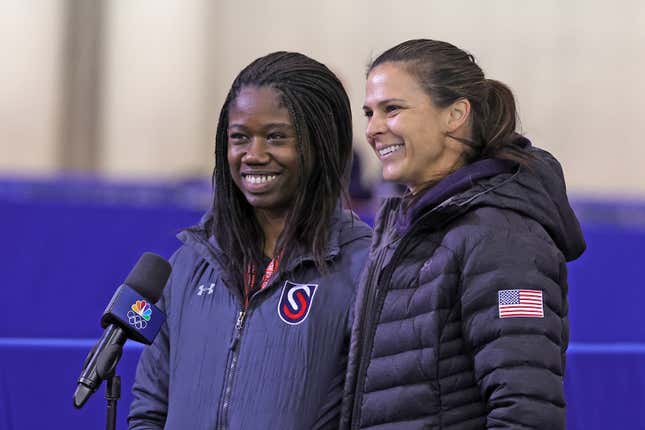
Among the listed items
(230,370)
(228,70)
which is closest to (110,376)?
(230,370)

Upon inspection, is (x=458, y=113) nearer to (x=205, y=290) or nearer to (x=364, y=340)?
(x=364, y=340)

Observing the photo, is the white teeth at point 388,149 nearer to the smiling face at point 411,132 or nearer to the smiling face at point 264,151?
the smiling face at point 411,132

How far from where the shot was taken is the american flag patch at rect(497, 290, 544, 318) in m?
1.80

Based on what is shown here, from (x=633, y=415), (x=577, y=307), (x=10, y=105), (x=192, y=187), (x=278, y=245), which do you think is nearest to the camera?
(x=278, y=245)

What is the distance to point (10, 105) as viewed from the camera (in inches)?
440

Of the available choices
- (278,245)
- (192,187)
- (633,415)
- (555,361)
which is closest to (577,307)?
(633,415)

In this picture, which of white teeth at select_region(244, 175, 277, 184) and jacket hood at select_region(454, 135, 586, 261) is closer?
jacket hood at select_region(454, 135, 586, 261)

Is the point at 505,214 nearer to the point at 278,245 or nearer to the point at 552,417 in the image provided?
the point at 552,417

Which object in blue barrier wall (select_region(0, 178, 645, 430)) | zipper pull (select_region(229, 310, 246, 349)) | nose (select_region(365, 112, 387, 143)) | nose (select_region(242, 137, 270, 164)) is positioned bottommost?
blue barrier wall (select_region(0, 178, 645, 430))

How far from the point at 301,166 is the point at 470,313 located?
24.5 inches

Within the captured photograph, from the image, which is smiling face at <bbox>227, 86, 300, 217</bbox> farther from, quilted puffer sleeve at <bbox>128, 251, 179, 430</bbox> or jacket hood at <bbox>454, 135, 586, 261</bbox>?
jacket hood at <bbox>454, 135, 586, 261</bbox>

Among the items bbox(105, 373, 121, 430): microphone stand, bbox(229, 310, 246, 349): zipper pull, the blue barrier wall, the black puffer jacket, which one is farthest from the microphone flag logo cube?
the blue barrier wall

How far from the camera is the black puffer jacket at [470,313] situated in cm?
179

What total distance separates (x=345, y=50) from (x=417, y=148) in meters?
10.4
